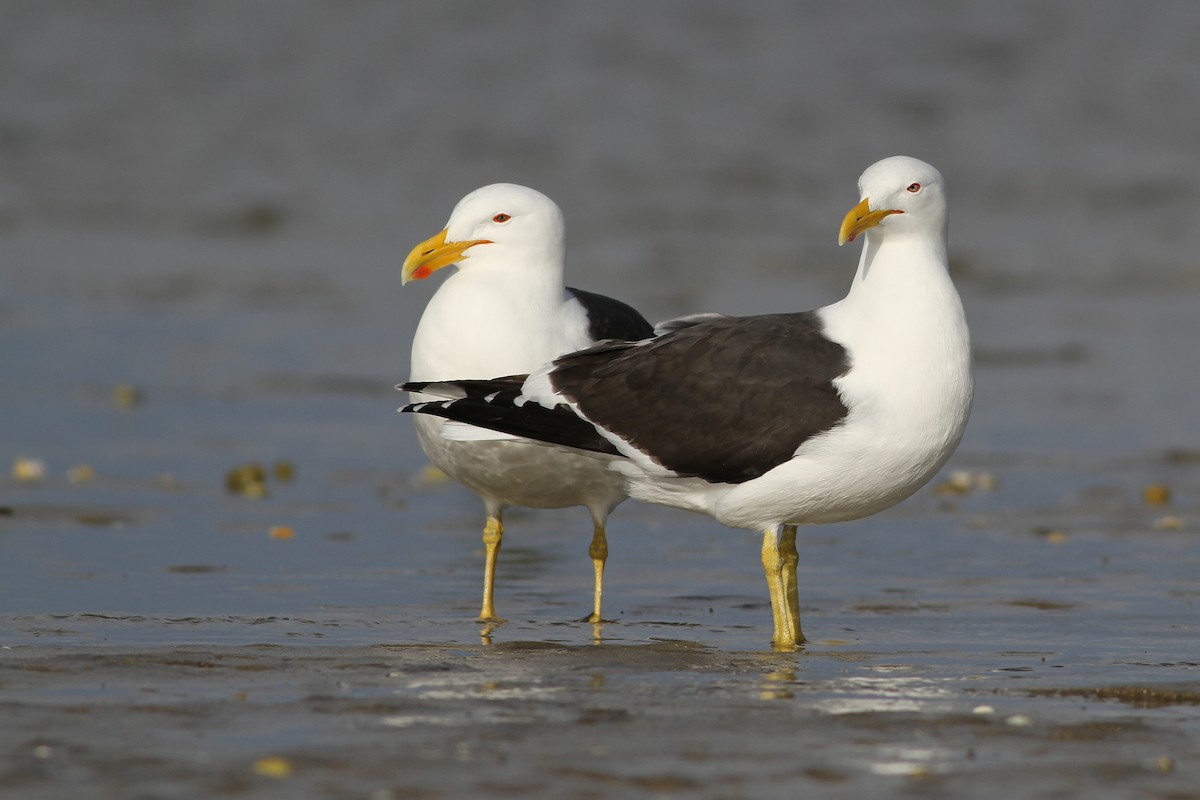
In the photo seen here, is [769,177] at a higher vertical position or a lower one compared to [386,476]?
higher

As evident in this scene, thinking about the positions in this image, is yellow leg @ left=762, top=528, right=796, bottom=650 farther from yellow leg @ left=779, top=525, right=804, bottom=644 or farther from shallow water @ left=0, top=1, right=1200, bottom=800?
shallow water @ left=0, top=1, right=1200, bottom=800

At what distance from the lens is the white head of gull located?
19.5ft

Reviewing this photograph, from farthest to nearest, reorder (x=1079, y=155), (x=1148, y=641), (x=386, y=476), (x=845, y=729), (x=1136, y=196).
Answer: (x=1079, y=155), (x=1136, y=196), (x=386, y=476), (x=1148, y=641), (x=845, y=729)

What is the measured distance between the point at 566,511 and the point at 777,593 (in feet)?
9.84

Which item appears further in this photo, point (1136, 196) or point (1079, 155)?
point (1079, 155)

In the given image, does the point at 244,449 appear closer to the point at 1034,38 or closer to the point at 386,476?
the point at 386,476

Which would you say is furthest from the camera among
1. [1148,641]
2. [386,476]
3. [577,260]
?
[577,260]

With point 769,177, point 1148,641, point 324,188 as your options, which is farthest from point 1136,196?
point 1148,641

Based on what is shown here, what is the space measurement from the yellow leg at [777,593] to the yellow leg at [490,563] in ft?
3.39

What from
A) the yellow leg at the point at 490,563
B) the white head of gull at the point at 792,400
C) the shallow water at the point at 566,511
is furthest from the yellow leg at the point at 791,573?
the yellow leg at the point at 490,563

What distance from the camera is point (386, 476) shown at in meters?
9.72

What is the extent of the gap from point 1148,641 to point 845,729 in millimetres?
1949

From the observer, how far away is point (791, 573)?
6695 millimetres

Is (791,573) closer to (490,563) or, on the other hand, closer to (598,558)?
(598,558)
